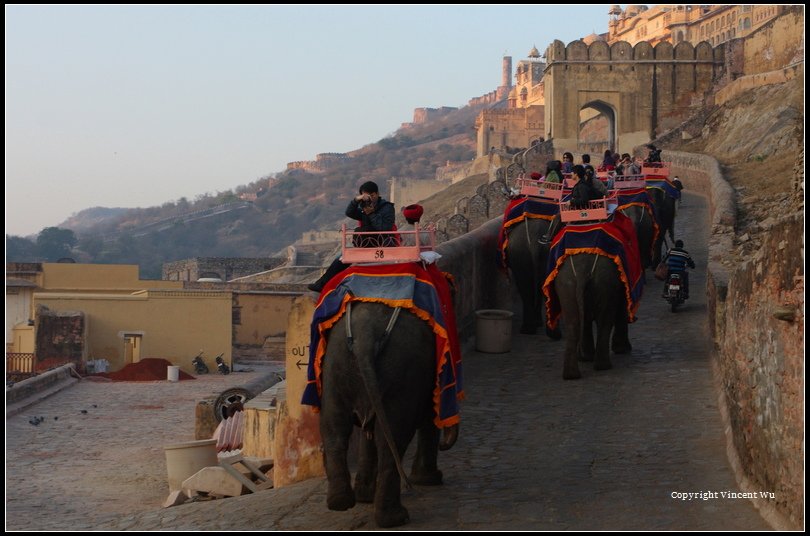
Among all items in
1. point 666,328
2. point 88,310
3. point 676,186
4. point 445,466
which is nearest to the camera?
point 445,466

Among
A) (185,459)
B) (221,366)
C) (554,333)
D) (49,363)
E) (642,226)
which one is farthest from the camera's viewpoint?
(221,366)

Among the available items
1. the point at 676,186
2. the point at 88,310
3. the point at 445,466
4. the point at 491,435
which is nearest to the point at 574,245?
the point at 491,435

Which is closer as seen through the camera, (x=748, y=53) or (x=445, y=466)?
(x=445, y=466)

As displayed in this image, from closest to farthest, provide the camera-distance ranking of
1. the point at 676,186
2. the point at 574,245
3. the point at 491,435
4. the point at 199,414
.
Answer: the point at 491,435
the point at 574,245
the point at 199,414
the point at 676,186

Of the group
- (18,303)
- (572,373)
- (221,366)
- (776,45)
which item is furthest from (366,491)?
(776,45)

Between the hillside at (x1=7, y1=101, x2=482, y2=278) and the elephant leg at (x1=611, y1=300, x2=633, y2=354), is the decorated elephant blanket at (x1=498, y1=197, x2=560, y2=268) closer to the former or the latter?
the elephant leg at (x1=611, y1=300, x2=633, y2=354)

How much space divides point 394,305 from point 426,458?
4.52ft

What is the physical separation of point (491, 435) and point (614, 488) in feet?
6.18

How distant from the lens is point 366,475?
8.10m

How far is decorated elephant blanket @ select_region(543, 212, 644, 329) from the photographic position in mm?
12492

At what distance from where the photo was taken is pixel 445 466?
9.48 metres

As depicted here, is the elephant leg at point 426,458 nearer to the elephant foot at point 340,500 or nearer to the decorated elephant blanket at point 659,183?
the elephant foot at point 340,500

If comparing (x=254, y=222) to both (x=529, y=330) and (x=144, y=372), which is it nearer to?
(x=144, y=372)

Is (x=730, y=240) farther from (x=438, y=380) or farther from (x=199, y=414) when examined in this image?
(x=438, y=380)
